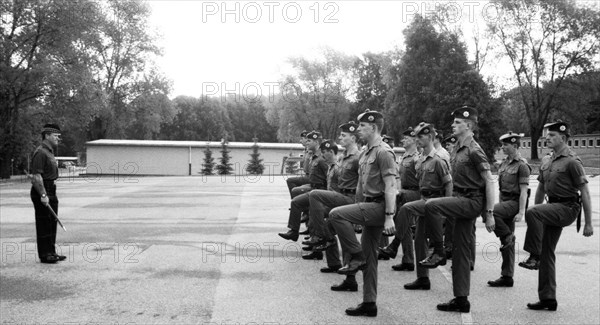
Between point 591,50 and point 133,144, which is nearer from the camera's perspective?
point 133,144

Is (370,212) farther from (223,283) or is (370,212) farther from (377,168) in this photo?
(223,283)

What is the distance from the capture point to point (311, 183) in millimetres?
9602

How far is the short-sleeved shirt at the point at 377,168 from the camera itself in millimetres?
5648

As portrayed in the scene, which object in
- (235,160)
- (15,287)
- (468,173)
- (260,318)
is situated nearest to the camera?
(260,318)

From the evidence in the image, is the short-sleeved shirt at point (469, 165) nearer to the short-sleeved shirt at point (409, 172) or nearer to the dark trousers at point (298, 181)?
the short-sleeved shirt at point (409, 172)

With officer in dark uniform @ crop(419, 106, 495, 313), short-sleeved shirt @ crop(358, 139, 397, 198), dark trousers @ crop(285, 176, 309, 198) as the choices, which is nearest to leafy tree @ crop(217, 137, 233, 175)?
dark trousers @ crop(285, 176, 309, 198)

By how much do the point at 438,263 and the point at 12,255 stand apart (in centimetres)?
686

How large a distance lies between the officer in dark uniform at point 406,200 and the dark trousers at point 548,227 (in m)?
1.68

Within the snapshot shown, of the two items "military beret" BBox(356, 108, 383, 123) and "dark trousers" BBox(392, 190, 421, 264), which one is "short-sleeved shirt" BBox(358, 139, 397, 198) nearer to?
"military beret" BBox(356, 108, 383, 123)

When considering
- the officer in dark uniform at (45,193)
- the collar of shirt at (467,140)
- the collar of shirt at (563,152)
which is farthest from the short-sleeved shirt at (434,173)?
the officer in dark uniform at (45,193)

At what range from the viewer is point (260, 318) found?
5.43m

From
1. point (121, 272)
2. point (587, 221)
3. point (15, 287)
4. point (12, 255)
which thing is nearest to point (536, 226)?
point (587, 221)

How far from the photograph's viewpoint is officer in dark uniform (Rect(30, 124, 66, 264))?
8.03m

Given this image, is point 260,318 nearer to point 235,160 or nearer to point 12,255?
point 12,255
